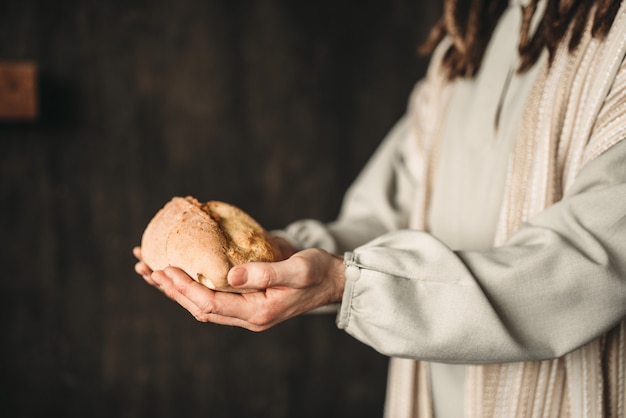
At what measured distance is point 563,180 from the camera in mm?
910

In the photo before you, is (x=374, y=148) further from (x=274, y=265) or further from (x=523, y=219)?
(x=274, y=265)

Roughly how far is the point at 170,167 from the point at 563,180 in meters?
1.42

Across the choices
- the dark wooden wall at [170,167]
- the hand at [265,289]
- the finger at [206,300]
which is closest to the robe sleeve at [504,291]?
the hand at [265,289]

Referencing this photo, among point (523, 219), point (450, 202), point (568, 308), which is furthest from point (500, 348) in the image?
point (450, 202)

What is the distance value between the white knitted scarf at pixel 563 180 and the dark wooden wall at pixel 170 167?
1.31 metres

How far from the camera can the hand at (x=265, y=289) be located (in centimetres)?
69

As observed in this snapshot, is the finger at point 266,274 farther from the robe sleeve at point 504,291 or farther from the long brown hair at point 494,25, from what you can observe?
the long brown hair at point 494,25

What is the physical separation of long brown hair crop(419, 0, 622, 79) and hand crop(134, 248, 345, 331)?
1.82 feet

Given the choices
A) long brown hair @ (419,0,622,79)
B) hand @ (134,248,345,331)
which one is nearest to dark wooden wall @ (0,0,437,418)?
long brown hair @ (419,0,622,79)

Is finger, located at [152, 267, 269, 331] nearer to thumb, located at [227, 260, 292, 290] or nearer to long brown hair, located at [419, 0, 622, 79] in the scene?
thumb, located at [227, 260, 292, 290]

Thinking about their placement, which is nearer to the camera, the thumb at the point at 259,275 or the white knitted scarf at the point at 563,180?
the thumb at the point at 259,275

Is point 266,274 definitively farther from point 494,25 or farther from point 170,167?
point 170,167

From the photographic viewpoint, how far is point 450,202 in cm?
111

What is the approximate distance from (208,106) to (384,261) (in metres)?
1.42
